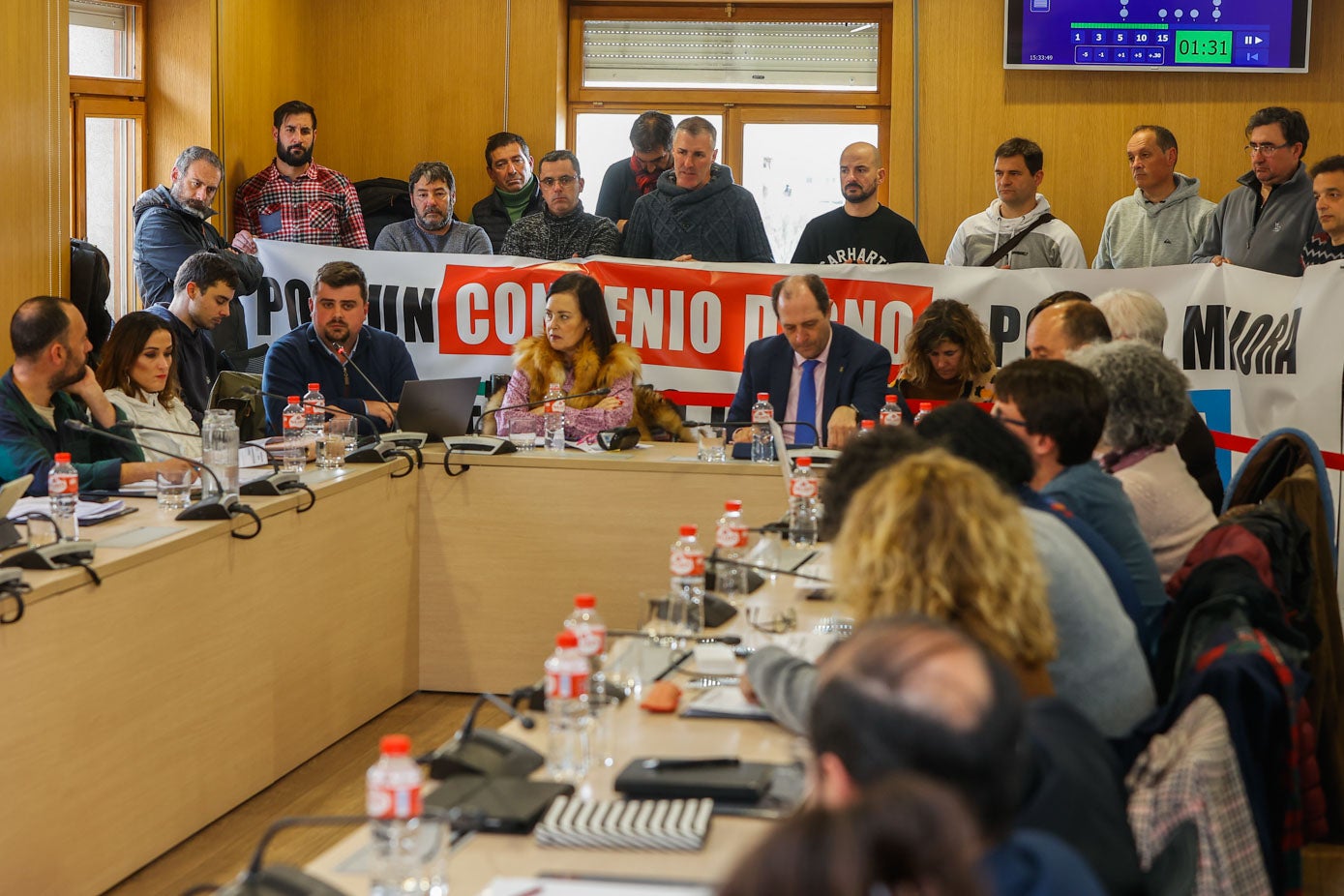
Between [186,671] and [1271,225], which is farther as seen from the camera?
[1271,225]

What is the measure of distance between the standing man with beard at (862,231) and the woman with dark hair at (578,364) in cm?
128

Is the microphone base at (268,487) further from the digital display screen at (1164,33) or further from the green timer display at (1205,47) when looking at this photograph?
the green timer display at (1205,47)

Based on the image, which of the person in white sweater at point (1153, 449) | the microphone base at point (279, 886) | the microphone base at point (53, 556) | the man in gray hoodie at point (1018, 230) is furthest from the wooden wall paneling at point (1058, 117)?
the microphone base at point (279, 886)

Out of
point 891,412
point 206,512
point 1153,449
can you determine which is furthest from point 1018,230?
point 206,512

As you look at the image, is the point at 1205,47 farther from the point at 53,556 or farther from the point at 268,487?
the point at 53,556

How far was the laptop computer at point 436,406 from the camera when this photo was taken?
4875 mm

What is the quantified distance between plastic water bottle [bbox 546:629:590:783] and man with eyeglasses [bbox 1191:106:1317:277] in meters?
4.23

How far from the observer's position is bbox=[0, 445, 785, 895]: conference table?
2.97 m

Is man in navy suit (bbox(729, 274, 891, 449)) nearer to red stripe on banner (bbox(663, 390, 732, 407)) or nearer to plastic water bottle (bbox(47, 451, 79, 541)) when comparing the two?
red stripe on banner (bbox(663, 390, 732, 407))

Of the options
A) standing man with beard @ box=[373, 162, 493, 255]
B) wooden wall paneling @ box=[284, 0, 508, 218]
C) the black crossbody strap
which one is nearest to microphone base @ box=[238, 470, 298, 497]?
standing man with beard @ box=[373, 162, 493, 255]

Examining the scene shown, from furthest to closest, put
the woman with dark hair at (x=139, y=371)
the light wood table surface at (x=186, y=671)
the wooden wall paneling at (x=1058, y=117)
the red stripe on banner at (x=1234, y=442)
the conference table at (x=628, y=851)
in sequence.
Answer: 1. the wooden wall paneling at (x=1058, y=117)
2. the red stripe on banner at (x=1234, y=442)
3. the woman with dark hair at (x=139, y=371)
4. the light wood table surface at (x=186, y=671)
5. the conference table at (x=628, y=851)

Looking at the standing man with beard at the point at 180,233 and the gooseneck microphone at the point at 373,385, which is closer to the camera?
the gooseneck microphone at the point at 373,385

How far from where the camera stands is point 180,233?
6211mm

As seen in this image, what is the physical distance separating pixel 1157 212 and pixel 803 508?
3451mm
